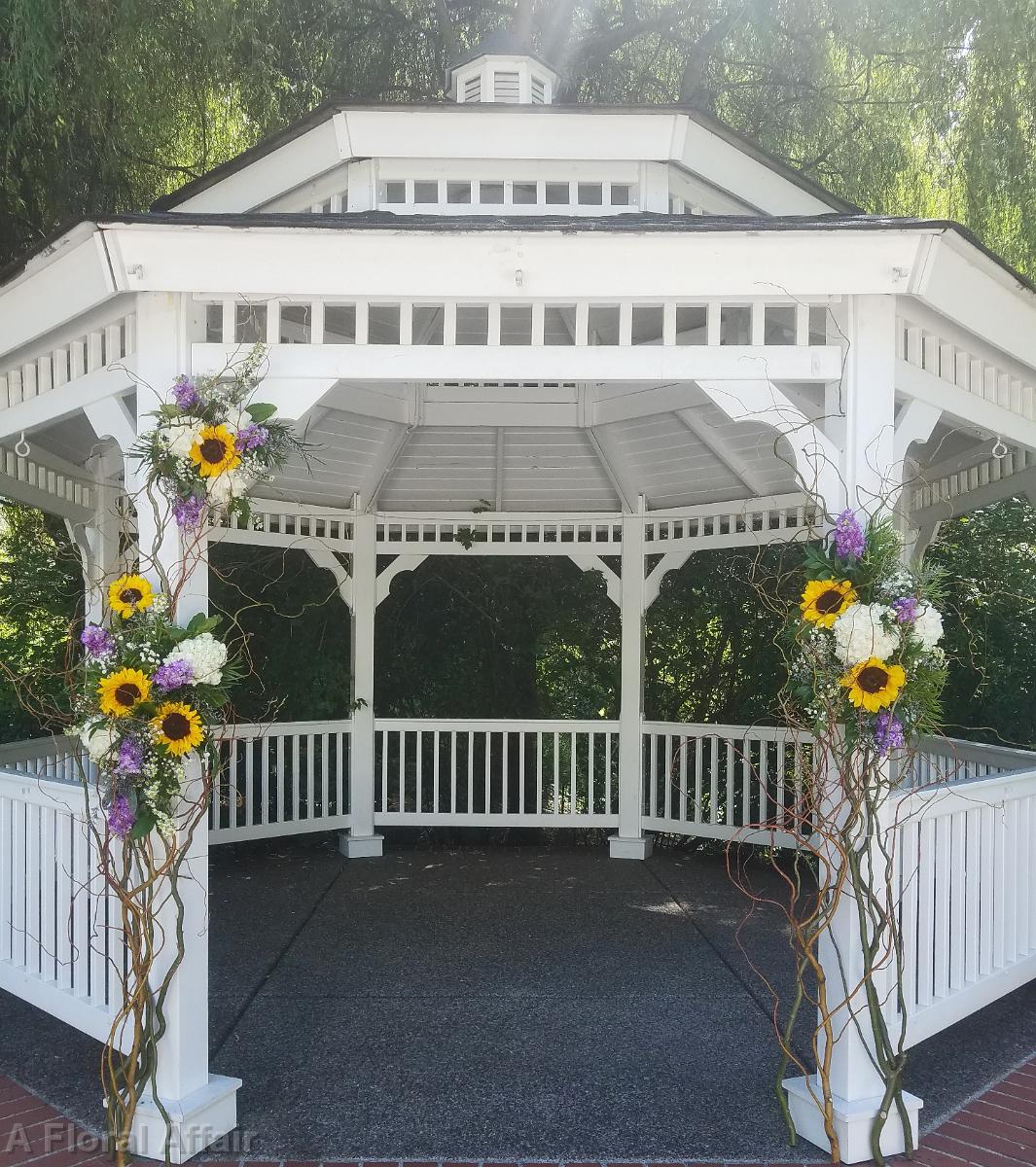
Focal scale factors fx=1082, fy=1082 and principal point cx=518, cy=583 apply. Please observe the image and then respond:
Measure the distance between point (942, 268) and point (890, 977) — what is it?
2332 mm

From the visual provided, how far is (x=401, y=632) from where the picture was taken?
30.0ft

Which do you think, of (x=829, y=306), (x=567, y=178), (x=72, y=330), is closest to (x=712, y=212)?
(x=567, y=178)

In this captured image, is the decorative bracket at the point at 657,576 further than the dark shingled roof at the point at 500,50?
Yes

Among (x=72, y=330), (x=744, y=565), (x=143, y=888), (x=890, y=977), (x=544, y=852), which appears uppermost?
(x=72, y=330)

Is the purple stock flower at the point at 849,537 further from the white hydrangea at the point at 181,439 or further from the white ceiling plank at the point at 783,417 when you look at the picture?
the white hydrangea at the point at 181,439

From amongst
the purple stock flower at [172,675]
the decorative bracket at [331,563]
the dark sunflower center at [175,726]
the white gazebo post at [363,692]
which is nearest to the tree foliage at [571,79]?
the decorative bracket at [331,563]

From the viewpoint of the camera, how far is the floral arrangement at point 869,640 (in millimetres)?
3168

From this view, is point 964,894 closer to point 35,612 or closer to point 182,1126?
point 182,1126

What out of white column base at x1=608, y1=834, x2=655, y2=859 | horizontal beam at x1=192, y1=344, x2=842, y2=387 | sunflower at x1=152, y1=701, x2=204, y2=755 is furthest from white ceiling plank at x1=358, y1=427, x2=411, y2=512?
sunflower at x1=152, y1=701, x2=204, y2=755

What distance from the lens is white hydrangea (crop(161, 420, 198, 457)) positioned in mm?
3371

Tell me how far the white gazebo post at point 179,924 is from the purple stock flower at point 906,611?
219 cm

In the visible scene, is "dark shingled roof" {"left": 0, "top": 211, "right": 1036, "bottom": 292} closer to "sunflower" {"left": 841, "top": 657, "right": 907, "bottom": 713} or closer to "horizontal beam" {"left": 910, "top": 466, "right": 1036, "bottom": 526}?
"sunflower" {"left": 841, "top": 657, "right": 907, "bottom": 713}

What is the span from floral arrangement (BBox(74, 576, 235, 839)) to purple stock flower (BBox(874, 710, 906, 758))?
199 cm

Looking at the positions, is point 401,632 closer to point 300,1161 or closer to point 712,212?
point 712,212
